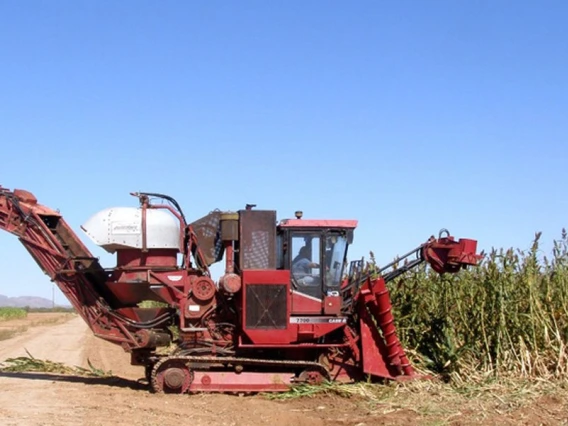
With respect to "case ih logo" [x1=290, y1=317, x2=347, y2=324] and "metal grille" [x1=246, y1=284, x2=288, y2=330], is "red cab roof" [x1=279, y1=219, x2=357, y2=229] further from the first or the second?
"case ih logo" [x1=290, y1=317, x2=347, y2=324]

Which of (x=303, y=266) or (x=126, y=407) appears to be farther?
(x=303, y=266)

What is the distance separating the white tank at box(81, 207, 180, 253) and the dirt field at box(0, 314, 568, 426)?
2.79 meters

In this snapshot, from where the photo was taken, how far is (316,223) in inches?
594

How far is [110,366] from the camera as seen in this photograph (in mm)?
21922

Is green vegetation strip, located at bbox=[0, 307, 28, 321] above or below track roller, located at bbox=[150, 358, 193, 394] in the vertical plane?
above

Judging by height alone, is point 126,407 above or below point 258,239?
below

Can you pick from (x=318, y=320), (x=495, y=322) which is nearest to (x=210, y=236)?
(x=318, y=320)

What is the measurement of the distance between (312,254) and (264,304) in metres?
1.35

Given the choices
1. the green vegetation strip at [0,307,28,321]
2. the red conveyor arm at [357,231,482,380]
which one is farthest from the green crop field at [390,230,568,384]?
the green vegetation strip at [0,307,28,321]

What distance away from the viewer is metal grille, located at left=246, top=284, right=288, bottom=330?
578 inches

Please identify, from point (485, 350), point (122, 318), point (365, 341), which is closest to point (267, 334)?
point (365, 341)

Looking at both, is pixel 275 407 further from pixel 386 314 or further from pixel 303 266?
pixel 386 314

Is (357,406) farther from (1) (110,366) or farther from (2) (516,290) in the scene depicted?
(1) (110,366)

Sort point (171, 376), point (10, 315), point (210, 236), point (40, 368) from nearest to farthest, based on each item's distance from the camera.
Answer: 1. point (171, 376)
2. point (210, 236)
3. point (40, 368)
4. point (10, 315)
